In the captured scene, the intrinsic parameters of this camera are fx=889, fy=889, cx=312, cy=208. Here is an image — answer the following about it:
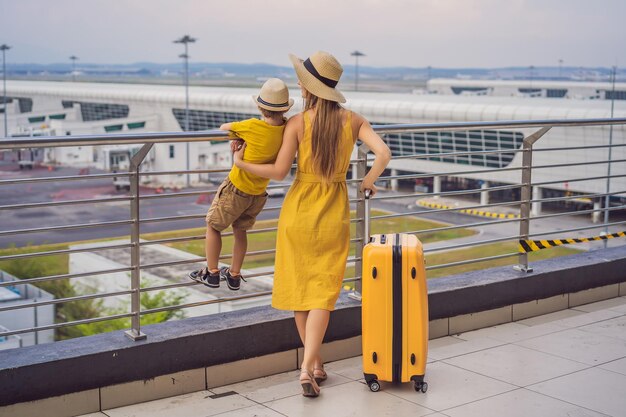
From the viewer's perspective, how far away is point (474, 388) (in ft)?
15.4

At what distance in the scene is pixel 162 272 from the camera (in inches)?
1385

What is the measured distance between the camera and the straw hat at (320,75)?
4320 mm

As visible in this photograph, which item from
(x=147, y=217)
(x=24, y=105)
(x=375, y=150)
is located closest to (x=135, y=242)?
(x=375, y=150)

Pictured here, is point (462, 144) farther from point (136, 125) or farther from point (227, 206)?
point (227, 206)

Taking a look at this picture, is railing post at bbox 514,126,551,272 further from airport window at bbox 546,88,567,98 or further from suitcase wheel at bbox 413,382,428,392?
airport window at bbox 546,88,567,98

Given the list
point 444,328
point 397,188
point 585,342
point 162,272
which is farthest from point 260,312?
point 397,188

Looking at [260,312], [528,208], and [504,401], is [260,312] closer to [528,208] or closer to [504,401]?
[504,401]

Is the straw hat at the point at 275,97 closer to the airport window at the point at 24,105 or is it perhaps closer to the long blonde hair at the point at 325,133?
the long blonde hair at the point at 325,133

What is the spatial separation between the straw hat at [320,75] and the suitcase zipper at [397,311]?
2.74ft

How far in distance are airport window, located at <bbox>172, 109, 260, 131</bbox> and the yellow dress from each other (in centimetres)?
7506

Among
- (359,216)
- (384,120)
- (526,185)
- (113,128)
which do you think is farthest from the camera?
(113,128)

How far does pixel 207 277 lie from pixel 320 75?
1238mm

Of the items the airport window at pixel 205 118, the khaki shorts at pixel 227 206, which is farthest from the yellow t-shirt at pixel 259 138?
the airport window at pixel 205 118

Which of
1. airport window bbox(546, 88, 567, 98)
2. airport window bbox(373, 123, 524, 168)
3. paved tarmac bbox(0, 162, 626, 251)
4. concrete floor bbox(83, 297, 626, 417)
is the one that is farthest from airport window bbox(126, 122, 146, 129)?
concrete floor bbox(83, 297, 626, 417)
